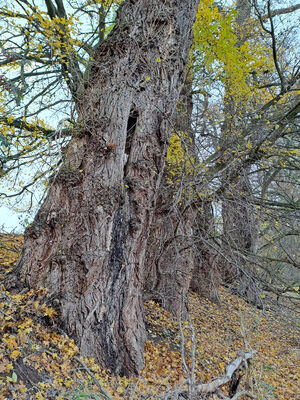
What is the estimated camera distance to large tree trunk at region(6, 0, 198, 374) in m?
3.72

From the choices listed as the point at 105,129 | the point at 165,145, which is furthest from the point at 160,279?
the point at 105,129

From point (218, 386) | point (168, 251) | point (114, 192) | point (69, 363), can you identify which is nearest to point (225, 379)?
point (218, 386)

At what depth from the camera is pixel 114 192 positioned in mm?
4031

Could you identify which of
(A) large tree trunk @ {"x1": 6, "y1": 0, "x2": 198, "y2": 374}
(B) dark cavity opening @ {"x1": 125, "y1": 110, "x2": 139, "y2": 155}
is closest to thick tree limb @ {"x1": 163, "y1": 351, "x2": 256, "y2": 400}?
(A) large tree trunk @ {"x1": 6, "y1": 0, "x2": 198, "y2": 374}

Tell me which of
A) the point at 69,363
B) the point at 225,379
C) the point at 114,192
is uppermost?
the point at 114,192

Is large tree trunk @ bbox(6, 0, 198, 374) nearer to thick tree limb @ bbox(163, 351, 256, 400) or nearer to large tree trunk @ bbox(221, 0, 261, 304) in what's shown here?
thick tree limb @ bbox(163, 351, 256, 400)

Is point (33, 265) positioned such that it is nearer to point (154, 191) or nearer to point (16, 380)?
point (16, 380)

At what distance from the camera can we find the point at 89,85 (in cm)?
466

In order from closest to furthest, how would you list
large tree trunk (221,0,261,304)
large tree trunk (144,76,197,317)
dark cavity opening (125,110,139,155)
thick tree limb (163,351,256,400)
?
thick tree limb (163,351,256,400) < dark cavity opening (125,110,139,155) < large tree trunk (221,0,261,304) < large tree trunk (144,76,197,317)

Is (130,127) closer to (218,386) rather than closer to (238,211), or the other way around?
(238,211)

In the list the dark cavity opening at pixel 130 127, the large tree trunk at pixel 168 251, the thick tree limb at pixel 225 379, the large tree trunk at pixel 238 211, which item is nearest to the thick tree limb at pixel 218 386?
the thick tree limb at pixel 225 379

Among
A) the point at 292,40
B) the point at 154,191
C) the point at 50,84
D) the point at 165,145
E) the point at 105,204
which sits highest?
the point at 292,40

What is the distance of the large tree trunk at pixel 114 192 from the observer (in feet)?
12.2

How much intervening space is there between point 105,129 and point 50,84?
223cm
